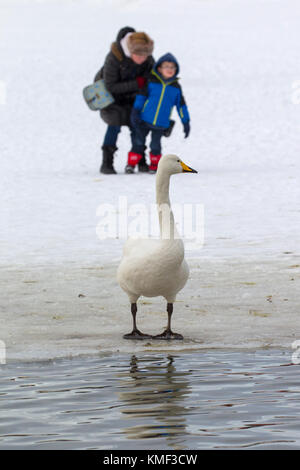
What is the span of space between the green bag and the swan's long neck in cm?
1002

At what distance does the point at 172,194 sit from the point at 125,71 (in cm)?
286

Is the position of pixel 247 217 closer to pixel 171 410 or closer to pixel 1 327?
pixel 1 327

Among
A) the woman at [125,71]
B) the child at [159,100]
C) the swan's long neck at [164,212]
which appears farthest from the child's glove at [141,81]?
the swan's long neck at [164,212]

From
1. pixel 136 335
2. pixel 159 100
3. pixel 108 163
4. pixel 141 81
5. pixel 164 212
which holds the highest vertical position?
pixel 141 81

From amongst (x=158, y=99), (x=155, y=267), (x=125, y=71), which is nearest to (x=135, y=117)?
(x=158, y=99)

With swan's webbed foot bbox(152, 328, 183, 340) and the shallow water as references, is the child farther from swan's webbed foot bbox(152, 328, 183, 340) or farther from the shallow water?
the shallow water

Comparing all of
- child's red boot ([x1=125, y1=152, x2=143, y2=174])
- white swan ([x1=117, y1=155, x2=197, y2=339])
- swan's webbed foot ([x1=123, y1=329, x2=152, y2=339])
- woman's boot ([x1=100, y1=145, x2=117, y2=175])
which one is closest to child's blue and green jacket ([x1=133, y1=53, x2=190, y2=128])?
child's red boot ([x1=125, y1=152, x2=143, y2=174])

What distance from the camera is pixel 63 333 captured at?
691 centimetres

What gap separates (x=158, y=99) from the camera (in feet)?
53.8

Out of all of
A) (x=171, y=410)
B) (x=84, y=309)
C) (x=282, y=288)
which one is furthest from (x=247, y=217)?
(x=171, y=410)

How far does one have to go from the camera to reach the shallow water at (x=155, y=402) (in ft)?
14.7

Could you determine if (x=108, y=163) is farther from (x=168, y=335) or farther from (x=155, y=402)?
(x=155, y=402)

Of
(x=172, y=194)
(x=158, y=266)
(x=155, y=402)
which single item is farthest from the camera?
(x=172, y=194)
